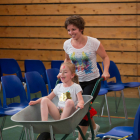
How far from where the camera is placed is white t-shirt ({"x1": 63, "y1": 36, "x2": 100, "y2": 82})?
2.95 m

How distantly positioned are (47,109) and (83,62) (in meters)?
0.83

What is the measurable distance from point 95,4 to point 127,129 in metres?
4.44

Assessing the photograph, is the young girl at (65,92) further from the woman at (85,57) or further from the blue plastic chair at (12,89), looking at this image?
the blue plastic chair at (12,89)

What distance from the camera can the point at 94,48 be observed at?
2.98m

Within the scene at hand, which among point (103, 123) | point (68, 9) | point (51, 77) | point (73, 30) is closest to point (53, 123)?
point (73, 30)

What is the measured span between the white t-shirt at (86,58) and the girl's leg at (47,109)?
26.7 inches

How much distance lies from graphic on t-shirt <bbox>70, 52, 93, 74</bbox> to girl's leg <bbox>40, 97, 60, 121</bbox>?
27.2 inches

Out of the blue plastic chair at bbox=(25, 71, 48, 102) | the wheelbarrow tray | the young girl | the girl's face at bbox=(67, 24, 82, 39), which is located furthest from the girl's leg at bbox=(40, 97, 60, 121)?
the blue plastic chair at bbox=(25, 71, 48, 102)

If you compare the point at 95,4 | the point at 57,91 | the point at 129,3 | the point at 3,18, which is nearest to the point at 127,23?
the point at 129,3

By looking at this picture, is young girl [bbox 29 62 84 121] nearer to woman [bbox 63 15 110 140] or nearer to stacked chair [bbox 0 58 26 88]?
woman [bbox 63 15 110 140]

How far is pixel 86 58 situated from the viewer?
2.96 metres

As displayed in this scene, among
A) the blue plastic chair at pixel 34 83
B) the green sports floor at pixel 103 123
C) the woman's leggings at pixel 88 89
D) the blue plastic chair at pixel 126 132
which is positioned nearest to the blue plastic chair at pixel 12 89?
the blue plastic chair at pixel 34 83

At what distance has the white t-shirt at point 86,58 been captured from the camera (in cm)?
295

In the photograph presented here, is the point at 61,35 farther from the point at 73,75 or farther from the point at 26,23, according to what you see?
the point at 73,75
